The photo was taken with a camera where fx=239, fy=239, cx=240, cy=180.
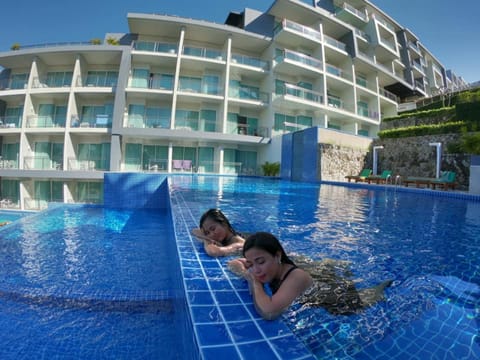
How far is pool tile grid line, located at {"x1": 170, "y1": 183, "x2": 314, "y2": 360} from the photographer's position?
97 cm

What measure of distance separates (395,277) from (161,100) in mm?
18394

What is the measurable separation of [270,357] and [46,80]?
24223mm

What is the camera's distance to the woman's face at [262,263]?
139 cm

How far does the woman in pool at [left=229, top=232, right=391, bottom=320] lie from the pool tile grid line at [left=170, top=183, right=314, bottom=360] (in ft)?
0.23

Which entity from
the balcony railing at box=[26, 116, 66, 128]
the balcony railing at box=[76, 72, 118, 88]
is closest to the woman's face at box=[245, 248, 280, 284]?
the balcony railing at box=[76, 72, 118, 88]

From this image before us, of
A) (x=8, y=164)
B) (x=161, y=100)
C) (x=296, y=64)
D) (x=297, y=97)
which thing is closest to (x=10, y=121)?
(x=8, y=164)

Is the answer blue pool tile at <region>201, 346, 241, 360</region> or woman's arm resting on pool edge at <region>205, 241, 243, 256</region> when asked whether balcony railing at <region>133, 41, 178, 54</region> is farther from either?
blue pool tile at <region>201, 346, 241, 360</region>

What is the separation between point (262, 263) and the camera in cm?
139

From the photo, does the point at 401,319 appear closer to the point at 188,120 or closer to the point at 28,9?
the point at 188,120

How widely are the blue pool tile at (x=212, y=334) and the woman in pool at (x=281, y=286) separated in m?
0.24

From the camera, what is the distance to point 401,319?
151 cm

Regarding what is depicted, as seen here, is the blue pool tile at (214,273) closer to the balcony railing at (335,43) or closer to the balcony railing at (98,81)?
the balcony railing at (98,81)

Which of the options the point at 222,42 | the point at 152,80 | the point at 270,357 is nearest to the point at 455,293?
the point at 270,357

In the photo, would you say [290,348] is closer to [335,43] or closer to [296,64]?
[296,64]
